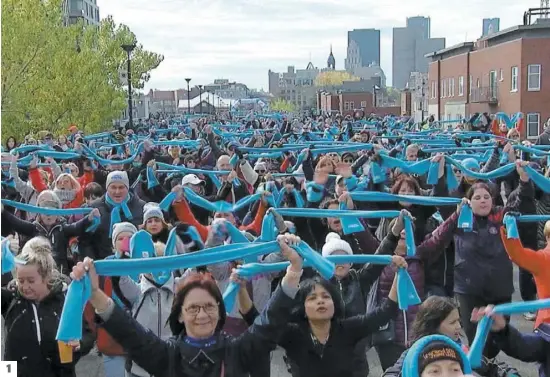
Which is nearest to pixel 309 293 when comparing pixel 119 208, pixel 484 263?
pixel 484 263

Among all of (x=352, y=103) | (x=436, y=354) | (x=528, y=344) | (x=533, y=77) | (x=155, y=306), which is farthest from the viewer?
(x=352, y=103)

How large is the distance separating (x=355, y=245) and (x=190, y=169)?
18.0ft

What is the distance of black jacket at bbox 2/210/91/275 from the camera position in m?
7.38

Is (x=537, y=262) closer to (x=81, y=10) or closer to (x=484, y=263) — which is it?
(x=484, y=263)

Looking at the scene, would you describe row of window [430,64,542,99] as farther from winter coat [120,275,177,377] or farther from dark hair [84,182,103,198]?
winter coat [120,275,177,377]

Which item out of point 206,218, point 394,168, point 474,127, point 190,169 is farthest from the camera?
point 474,127

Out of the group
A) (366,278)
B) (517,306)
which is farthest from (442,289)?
(517,306)

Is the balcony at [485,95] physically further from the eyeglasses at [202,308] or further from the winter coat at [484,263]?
the eyeglasses at [202,308]

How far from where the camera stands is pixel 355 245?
7.14 m

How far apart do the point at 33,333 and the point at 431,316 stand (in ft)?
7.76

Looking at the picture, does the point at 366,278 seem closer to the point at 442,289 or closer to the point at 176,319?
the point at 442,289

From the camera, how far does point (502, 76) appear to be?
45.0 metres

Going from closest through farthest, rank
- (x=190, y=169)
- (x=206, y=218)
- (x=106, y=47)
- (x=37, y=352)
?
1. (x=37, y=352)
2. (x=206, y=218)
3. (x=190, y=169)
4. (x=106, y=47)

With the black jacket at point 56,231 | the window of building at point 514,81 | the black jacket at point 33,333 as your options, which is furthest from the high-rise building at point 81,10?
the black jacket at point 33,333
